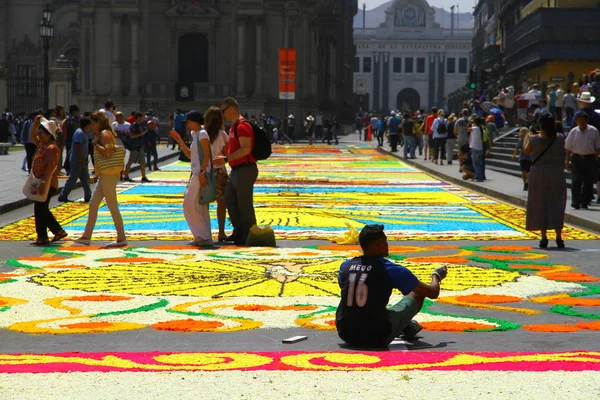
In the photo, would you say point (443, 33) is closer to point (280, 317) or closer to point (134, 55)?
point (134, 55)

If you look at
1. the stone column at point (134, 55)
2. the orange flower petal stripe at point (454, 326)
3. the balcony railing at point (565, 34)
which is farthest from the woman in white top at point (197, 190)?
the stone column at point (134, 55)

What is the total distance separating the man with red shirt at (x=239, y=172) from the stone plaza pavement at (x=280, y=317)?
0.56 meters

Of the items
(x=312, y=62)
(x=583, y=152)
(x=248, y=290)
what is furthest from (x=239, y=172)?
(x=312, y=62)

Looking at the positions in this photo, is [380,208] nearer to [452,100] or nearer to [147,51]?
[147,51]

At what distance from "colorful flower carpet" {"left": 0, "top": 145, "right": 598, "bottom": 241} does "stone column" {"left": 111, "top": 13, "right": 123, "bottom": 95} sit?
121 ft

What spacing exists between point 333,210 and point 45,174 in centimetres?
675

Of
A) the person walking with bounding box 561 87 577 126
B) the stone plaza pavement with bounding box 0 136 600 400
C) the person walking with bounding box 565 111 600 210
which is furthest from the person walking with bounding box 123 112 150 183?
the person walking with bounding box 561 87 577 126

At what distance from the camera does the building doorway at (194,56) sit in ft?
231

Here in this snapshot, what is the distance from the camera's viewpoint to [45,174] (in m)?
14.7

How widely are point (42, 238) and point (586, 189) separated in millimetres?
9055

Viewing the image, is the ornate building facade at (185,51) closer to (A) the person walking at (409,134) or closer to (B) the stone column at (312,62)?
(B) the stone column at (312,62)

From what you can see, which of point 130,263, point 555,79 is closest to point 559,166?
point 130,263

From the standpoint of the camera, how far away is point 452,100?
125 meters

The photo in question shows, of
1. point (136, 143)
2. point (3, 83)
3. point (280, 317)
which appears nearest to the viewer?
point (280, 317)
